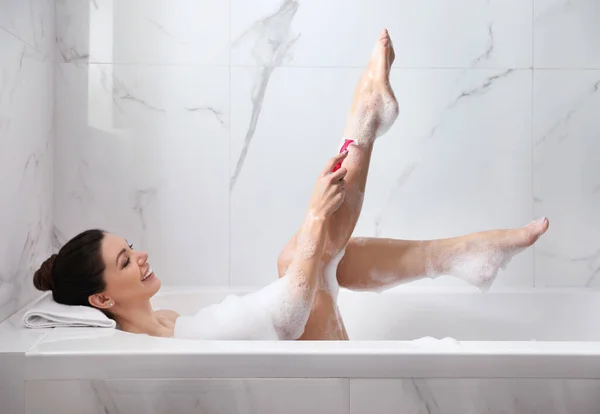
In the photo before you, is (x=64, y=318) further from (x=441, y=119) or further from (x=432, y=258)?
(x=441, y=119)

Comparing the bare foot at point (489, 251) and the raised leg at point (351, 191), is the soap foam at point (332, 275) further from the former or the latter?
the bare foot at point (489, 251)

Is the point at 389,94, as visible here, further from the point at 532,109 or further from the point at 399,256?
the point at 532,109

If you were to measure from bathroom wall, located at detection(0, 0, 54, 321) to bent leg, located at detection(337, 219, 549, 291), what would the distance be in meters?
0.78

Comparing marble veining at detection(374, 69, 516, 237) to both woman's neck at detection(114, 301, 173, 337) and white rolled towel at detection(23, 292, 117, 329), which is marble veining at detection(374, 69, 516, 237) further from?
white rolled towel at detection(23, 292, 117, 329)

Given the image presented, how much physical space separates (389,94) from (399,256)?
394 millimetres

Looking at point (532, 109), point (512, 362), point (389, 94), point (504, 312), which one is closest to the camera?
point (512, 362)

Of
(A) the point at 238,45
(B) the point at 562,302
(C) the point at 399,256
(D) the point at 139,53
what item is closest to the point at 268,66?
(A) the point at 238,45

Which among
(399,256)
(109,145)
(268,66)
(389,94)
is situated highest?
(268,66)

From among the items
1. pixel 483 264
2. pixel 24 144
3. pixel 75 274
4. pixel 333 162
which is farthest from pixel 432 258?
pixel 24 144

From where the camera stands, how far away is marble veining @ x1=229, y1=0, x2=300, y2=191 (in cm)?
181

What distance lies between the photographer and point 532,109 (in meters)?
1.85

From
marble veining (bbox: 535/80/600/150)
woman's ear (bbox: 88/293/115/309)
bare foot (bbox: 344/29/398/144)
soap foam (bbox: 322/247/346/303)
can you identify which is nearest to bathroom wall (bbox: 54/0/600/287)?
marble veining (bbox: 535/80/600/150)

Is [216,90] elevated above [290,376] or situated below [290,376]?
above

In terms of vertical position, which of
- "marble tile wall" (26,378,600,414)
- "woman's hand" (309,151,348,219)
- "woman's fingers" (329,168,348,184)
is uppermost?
"woman's fingers" (329,168,348,184)
